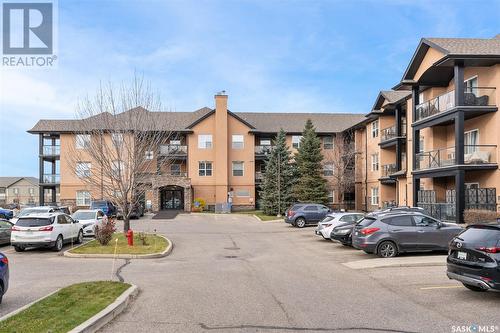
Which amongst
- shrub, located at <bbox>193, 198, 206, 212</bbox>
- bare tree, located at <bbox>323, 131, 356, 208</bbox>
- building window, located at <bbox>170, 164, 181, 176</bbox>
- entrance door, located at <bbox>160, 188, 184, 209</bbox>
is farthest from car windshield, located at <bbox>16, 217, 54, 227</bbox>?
building window, located at <bbox>170, 164, 181, 176</bbox>

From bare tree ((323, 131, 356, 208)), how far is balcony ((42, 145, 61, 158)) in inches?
1261

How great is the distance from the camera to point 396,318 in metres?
8.14

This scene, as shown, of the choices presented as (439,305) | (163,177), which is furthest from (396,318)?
(163,177)

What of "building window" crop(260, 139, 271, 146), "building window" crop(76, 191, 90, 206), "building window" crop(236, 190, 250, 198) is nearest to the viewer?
→ "building window" crop(76, 191, 90, 206)

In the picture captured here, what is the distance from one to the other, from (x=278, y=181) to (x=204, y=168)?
1167cm

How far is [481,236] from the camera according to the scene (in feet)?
31.0

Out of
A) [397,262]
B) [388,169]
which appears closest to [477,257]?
[397,262]

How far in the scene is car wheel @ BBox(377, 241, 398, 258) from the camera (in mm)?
16719

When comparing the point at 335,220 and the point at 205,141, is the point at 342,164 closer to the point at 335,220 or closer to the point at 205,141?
the point at 205,141

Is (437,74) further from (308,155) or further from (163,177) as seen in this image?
(163,177)

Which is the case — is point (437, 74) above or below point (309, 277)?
above

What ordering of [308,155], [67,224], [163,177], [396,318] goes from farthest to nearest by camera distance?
[163,177] → [308,155] → [67,224] → [396,318]

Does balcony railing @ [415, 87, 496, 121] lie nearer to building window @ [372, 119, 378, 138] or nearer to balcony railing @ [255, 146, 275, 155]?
building window @ [372, 119, 378, 138]

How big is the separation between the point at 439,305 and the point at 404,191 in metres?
28.5
